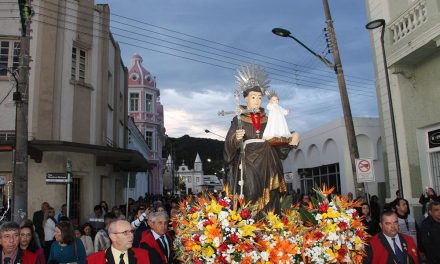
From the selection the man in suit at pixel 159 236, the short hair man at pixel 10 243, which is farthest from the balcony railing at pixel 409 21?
the short hair man at pixel 10 243

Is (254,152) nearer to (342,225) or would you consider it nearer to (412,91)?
(342,225)

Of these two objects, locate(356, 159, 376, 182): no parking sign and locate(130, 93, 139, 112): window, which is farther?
locate(130, 93, 139, 112): window

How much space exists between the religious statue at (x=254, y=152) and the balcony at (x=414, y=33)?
721 cm

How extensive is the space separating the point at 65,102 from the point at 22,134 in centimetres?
709

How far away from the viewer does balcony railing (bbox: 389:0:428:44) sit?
40.6 ft

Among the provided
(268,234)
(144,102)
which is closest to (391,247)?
(268,234)

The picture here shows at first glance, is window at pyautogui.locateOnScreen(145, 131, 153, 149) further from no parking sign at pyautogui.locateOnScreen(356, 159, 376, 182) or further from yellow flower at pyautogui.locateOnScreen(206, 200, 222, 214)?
yellow flower at pyautogui.locateOnScreen(206, 200, 222, 214)

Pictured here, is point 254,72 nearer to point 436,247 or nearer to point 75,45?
point 436,247

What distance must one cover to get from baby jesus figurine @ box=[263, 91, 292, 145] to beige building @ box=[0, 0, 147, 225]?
391 inches

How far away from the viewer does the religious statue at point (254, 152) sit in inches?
237

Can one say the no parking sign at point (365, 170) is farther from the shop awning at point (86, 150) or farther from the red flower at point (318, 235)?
the shop awning at point (86, 150)

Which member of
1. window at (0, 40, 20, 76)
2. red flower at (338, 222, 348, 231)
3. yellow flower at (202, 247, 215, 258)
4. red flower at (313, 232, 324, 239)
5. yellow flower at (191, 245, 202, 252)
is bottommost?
yellow flower at (202, 247, 215, 258)

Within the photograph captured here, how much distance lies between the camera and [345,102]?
43.3 feet

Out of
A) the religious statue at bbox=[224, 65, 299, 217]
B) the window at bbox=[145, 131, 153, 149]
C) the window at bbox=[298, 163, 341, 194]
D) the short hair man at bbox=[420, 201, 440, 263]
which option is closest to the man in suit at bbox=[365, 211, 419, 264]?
the short hair man at bbox=[420, 201, 440, 263]
